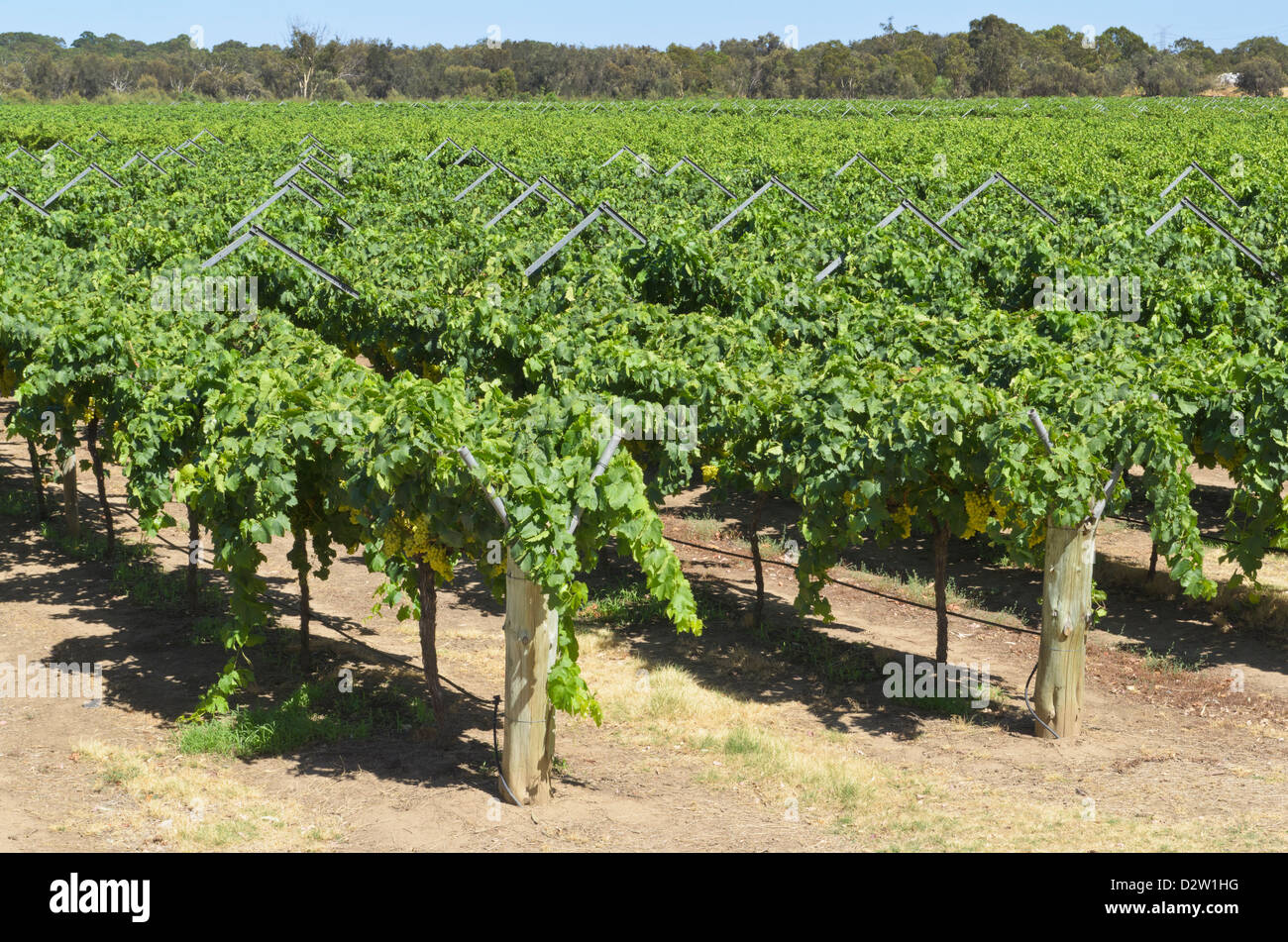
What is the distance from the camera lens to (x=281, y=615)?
486 inches

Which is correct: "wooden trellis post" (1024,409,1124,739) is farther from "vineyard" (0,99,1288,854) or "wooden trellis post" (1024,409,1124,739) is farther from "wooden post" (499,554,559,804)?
"wooden post" (499,554,559,804)

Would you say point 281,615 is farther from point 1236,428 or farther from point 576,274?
point 1236,428

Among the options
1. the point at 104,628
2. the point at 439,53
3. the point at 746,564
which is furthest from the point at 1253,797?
the point at 439,53

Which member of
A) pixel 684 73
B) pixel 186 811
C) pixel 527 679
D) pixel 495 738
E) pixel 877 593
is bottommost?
pixel 186 811

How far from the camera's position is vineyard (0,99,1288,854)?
881cm

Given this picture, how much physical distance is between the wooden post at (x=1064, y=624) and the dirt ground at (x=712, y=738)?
10.2 inches

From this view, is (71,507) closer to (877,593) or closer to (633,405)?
(633,405)

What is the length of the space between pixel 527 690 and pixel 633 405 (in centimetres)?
242

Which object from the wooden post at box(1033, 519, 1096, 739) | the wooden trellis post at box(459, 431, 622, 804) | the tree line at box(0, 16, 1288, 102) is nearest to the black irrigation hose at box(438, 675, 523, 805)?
the wooden trellis post at box(459, 431, 622, 804)

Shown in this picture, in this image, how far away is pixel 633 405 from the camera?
33.0ft

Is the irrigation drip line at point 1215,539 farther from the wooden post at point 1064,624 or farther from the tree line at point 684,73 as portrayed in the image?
the tree line at point 684,73

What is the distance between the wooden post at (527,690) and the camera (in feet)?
28.0

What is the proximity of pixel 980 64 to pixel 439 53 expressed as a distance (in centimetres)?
4983

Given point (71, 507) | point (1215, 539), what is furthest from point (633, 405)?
point (1215, 539)
